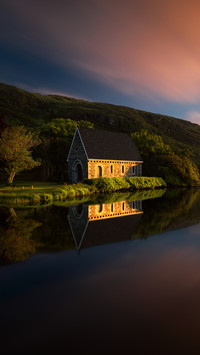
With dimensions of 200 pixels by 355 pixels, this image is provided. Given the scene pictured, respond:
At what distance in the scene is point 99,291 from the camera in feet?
16.0

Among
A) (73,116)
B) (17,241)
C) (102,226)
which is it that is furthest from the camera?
(73,116)

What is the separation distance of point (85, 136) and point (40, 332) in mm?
32478

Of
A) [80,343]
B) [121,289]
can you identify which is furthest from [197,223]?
[80,343]

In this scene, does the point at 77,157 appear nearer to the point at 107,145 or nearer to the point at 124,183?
Answer: the point at 107,145

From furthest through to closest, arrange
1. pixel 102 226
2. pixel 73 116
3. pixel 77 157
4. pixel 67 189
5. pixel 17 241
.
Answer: pixel 73 116 < pixel 77 157 < pixel 67 189 < pixel 102 226 < pixel 17 241

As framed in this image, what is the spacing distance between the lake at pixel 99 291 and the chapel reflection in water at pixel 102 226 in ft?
0.28

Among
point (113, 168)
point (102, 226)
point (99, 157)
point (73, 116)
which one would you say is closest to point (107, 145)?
point (99, 157)

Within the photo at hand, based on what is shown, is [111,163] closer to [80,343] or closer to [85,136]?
[85,136]

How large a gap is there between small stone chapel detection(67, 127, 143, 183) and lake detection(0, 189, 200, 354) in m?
23.4

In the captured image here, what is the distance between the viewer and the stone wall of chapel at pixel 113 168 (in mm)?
32500

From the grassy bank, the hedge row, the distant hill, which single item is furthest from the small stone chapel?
the distant hill

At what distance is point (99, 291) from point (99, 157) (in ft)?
96.0

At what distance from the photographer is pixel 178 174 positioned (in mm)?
40719

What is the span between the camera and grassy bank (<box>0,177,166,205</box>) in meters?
19.4
